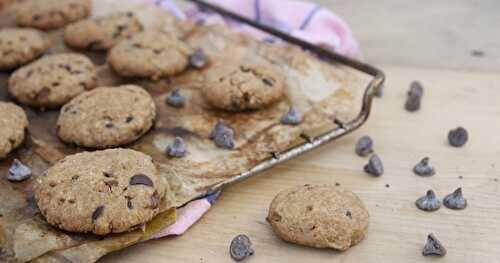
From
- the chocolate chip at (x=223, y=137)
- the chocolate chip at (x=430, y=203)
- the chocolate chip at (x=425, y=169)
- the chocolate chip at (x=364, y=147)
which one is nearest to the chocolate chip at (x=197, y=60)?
the chocolate chip at (x=223, y=137)

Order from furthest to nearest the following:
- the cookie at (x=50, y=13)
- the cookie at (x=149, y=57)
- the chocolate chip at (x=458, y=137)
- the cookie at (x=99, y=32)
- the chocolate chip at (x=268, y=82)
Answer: the cookie at (x=50, y=13)
the cookie at (x=99, y=32)
the cookie at (x=149, y=57)
the chocolate chip at (x=268, y=82)
the chocolate chip at (x=458, y=137)

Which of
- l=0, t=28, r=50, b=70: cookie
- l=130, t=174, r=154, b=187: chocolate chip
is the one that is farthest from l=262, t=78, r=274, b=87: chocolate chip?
l=0, t=28, r=50, b=70: cookie

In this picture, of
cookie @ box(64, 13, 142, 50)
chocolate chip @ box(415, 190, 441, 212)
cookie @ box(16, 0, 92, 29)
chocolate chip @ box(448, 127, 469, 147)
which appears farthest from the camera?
cookie @ box(16, 0, 92, 29)

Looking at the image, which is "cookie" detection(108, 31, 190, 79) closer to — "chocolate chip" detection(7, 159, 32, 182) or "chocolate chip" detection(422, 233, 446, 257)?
"chocolate chip" detection(7, 159, 32, 182)

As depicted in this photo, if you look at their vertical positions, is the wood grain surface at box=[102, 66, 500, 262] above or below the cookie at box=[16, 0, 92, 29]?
above

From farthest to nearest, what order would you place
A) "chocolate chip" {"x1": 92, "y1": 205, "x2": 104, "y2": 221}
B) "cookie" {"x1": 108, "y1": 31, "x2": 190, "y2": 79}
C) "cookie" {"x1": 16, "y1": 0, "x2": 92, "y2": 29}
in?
"cookie" {"x1": 16, "y1": 0, "x2": 92, "y2": 29} < "cookie" {"x1": 108, "y1": 31, "x2": 190, "y2": 79} < "chocolate chip" {"x1": 92, "y1": 205, "x2": 104, "y2": 221}

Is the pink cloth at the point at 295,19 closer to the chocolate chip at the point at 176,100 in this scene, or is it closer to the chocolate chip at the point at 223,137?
the chocolate chip at the point at 176,100
